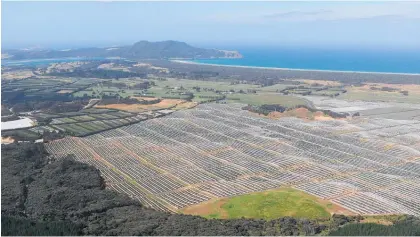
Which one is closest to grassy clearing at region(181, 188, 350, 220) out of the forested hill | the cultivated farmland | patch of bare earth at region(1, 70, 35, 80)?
the cultivated farmland

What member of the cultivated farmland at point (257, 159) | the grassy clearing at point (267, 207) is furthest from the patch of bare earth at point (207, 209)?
the cultivated farmland at point (257, 159)

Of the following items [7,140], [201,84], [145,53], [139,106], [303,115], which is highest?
[145,53]

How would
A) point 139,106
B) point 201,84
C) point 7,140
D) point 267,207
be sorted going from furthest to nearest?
1. point 201,84
2. point 139,106
3. point 7,140
4. point 267,207

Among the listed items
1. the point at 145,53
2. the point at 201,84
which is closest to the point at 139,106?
the point at 201,84

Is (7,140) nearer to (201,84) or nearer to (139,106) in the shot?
(139,106)

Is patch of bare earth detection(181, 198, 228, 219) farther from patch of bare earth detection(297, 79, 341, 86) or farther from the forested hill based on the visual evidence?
patch of bare earth detection(297, 79, 341, 86)

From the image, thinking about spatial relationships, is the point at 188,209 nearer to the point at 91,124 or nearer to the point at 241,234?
the point at 241,234

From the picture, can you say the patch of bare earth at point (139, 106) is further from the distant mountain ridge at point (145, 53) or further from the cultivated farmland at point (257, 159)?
the distant mountain ridge at point (145, 53)
